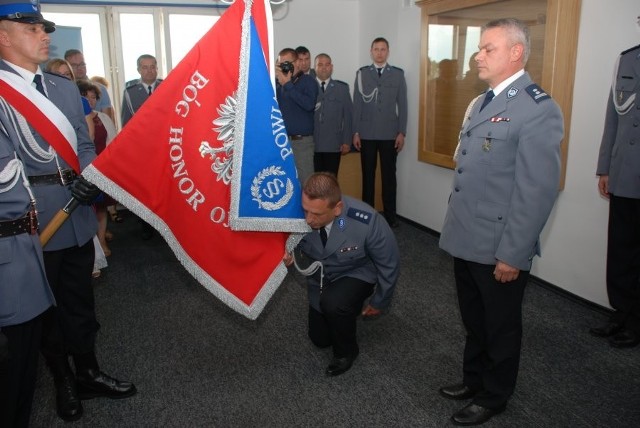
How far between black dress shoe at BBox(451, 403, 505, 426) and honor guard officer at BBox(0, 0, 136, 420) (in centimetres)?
129

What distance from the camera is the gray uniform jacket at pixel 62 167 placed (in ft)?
5.81

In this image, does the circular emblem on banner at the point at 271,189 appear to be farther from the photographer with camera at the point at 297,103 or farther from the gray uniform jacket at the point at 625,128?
the photographer with camera at the point at 297,103

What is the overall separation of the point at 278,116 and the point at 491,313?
0.98 metres

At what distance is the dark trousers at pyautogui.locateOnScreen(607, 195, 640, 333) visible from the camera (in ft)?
8.13

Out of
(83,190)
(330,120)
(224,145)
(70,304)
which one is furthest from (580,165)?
(70,304)

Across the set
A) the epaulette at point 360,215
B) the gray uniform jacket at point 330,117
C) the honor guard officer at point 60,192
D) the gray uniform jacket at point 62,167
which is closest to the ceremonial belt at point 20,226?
the honor guard officer at point 60,192

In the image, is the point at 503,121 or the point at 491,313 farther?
the point at 491,313

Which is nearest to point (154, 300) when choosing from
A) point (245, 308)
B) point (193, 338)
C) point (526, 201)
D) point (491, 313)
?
point (193, 338)

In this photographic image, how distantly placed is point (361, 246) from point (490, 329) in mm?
627

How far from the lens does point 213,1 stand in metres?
5.20

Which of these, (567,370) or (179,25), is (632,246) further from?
(179,25)

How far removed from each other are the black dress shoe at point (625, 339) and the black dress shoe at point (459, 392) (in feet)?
2.89

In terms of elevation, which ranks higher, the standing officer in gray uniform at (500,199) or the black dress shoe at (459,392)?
the standing officer in gray uniform at (500,199)

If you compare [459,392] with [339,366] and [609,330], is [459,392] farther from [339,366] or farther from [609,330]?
[609,330]
